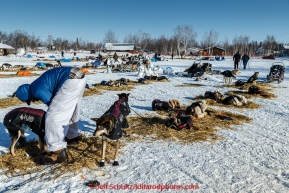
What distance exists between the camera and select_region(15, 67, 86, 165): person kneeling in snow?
318 cm

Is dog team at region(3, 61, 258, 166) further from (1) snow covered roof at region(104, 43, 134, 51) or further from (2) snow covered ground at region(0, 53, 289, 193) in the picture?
(1) snow covered roof at region(104, 43, 134, 51)

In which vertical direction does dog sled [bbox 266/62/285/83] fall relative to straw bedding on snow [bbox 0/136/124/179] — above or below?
above

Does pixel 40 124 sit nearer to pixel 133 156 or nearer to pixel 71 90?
pixel 71 90

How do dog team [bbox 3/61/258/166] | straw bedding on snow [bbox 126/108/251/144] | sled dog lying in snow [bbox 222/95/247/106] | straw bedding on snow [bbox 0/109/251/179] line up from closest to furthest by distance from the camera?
dog team [bbox 3/61/258/166]
straw bedding on snow [bbox 0/109/251/179]
straw bedding on snow [bbox 126/108/251/144]
sled dog lying in snow [bbox 222/95/247/106]

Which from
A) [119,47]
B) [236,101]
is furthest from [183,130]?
[119,47]

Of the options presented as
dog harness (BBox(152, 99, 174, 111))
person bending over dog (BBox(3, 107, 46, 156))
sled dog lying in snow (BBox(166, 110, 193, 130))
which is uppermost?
person bending over dog (BBox(3, 107, 46, 156))

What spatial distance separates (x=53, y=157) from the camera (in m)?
3.33

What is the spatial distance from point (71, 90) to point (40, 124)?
2.22 ft

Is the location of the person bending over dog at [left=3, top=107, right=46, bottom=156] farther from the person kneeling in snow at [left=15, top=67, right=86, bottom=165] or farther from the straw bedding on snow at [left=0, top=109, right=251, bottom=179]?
the straw bedding on snow at [left=0, top=109, right=251, bottom=179]

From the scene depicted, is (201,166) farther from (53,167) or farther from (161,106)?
(161,106)

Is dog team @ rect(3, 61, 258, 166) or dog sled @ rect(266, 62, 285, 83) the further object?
dog sled @ rect(266, 62, 285, 83)

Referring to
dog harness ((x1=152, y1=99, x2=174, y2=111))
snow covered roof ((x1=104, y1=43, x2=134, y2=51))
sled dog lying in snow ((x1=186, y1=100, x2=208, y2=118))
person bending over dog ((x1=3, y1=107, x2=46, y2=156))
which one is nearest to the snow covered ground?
person bending over dog ((x1=3, y1=107, x2=46, y2=156))

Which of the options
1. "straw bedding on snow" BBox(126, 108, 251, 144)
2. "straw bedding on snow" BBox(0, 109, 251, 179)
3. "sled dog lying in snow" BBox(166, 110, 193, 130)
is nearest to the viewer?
"straw bedding on snow" BBox(0, 109, 251, 179)

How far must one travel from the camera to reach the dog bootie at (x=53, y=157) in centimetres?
333
